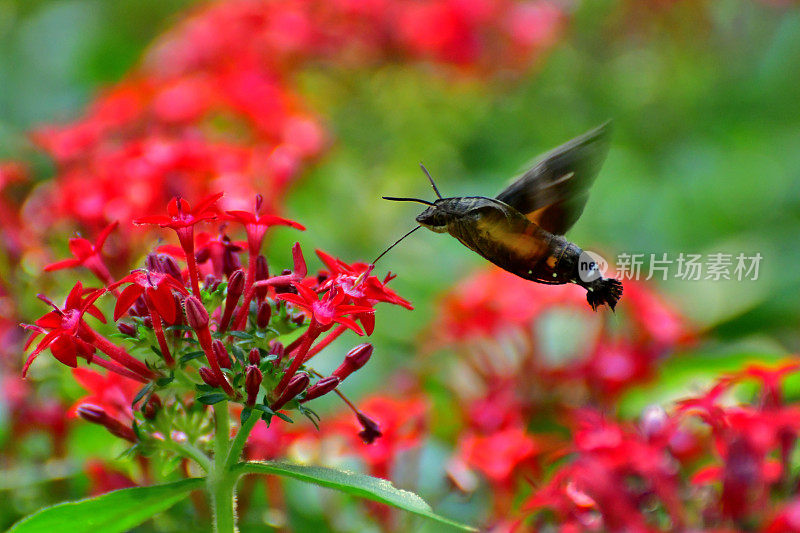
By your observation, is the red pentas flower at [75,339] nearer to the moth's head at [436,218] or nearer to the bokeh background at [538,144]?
the moth's head at [436,218]

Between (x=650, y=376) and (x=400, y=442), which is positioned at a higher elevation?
(x=650, y=376)

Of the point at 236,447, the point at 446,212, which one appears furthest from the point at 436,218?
the point at 236,447

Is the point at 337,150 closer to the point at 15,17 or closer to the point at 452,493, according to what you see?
the point at 452,493

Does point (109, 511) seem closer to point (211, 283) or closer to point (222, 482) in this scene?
point (222, 482)

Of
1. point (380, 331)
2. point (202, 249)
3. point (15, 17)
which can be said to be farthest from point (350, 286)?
point (15, 17)

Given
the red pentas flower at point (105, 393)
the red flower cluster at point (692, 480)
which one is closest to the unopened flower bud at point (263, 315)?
the red pentas flower at point (105, 393)

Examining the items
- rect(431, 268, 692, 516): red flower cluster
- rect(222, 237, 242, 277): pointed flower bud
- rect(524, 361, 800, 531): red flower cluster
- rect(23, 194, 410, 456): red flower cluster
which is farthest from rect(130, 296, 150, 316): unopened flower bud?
rect(431, 268, 692, 516): red flower cluster

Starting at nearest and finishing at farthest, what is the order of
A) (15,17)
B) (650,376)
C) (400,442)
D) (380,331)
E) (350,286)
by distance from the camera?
(350,286) → (400,442) → (650,376) → (380,331) → (15,17)
